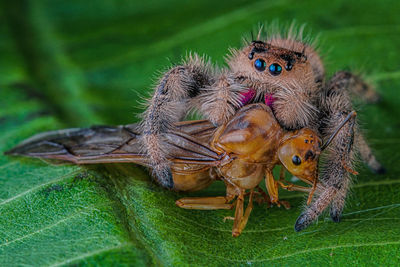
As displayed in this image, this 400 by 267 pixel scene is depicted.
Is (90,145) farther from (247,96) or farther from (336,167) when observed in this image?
(336,167)

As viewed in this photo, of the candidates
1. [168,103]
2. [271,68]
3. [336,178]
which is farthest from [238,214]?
[271,68]

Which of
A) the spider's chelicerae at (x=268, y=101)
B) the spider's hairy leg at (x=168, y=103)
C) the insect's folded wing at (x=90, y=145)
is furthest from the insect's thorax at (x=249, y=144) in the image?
the insect's folded wing at (x=90, y=145)

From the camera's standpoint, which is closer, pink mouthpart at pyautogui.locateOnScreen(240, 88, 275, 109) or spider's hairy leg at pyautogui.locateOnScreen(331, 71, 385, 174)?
pink mouthpart at pyautogui.locateOnScreen(240, 88, 275, 109)

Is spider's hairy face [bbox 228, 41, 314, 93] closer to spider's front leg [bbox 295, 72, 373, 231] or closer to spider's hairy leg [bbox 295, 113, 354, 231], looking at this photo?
spider's front leg [bbox 295, 72, 373, 231]

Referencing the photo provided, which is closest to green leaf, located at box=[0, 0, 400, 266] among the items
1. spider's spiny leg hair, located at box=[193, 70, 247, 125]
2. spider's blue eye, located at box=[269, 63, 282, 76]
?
spider's spiny leg hair, located at box=[193, 70, 247, 125]

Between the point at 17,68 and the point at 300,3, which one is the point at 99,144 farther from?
the point at 300,3

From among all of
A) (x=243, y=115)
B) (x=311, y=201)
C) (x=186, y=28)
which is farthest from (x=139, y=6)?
(x=311, y=201)
